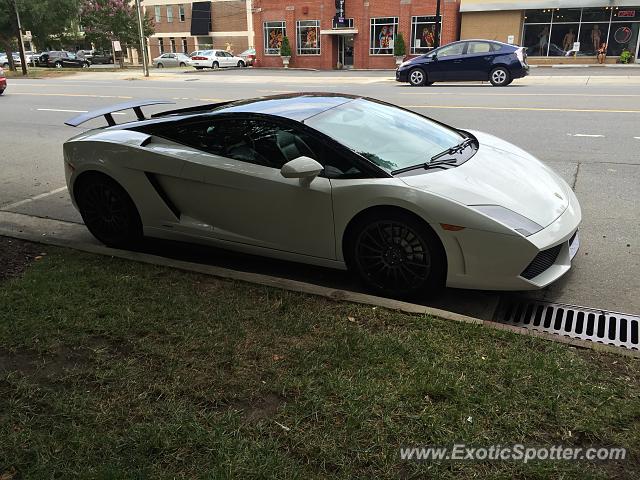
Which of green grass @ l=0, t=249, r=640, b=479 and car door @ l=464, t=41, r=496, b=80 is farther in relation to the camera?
car door @ l=464, t=41, r=496, b=80

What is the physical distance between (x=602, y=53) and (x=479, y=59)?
17214mm

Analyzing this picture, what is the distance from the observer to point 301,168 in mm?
3758

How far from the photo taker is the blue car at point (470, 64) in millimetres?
18828

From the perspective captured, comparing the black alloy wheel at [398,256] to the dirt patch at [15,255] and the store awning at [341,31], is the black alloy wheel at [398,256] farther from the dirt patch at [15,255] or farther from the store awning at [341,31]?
the store awning at [341,31]

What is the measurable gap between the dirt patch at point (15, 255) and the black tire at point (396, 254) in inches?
101

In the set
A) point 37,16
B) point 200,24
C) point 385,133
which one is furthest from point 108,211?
point 200,24

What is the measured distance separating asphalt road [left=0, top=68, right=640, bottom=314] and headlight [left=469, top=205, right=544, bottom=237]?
63 centimetres

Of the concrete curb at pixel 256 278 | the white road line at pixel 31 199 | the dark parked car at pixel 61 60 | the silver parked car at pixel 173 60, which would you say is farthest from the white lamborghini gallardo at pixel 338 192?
the dark parked car at pixel 61 60

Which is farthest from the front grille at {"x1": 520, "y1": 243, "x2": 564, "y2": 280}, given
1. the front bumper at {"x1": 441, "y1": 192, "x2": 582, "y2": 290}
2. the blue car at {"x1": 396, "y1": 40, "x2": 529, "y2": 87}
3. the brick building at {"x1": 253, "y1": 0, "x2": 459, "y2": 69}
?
the brick building at {"x1": 253, "y1": 0, "x2": 459, "y2": 69}

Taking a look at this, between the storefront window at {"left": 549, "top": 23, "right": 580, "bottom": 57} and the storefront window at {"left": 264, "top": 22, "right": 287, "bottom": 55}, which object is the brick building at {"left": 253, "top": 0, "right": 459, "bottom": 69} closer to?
the storefront window at {"left": 264, "top": 22, "right": 287, "bottom": 55}

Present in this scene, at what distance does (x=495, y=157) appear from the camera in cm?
438

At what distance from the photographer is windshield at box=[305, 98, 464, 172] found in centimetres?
406

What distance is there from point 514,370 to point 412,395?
0.57 m

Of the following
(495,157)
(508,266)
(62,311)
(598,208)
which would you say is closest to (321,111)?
(495,157)
